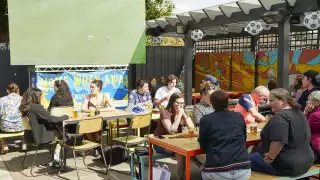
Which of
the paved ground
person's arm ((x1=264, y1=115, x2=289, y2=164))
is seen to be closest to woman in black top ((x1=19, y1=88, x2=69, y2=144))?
the paved ground

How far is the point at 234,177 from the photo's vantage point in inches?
121

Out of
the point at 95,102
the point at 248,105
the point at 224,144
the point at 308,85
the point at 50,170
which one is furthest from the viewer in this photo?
the point at 95,102

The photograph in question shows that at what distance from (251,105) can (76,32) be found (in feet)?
18.5

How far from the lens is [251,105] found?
4.66 m

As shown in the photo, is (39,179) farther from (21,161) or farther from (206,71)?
(206,71)

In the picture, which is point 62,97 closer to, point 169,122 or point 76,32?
point 169,122

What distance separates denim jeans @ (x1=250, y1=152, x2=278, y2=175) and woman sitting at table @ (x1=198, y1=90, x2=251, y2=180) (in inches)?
15.1

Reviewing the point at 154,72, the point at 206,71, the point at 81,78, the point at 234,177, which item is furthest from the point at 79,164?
the point at 206,71

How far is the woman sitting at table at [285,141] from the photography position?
10.4ft

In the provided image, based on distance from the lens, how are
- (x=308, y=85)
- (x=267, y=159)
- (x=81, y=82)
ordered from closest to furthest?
(x=267, y=159) < (x=308, y=85) < (x=81, y=82)

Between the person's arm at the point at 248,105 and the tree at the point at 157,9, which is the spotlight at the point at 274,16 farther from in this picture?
the tree at the point at 157,9

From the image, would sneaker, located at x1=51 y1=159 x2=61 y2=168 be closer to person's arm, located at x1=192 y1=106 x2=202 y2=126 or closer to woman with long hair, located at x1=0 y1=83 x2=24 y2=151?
woman with long hair, located at x1=0 y1=83 x2=24 y2=151

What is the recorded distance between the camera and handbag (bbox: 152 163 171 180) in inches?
146

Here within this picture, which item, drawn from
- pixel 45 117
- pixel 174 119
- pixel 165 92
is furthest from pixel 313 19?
pixel 45 117
